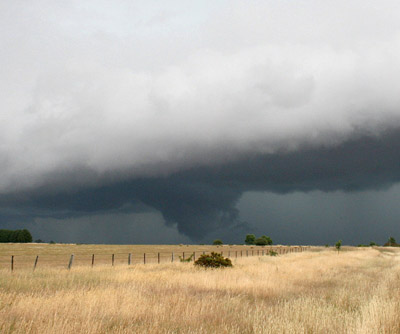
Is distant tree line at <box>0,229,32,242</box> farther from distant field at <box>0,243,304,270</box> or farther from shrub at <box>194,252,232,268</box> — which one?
shrub at <box>194,252,232,268</box>

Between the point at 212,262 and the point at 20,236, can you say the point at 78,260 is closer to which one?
the point at 212,262

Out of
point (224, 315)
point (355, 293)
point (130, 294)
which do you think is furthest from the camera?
point (355, 293)

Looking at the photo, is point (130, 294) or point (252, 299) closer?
point (130, 294)

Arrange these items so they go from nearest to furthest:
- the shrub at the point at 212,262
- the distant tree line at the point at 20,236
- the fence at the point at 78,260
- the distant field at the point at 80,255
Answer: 1. the shrub at the point at 212,262
2. the fence at the point at 78,260
3. the distant field at the point at 80,255
4. the distant tree line at the point at 20,236

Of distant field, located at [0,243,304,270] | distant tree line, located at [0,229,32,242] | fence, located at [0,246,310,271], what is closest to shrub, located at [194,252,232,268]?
fence, located at [0,246,310,271]

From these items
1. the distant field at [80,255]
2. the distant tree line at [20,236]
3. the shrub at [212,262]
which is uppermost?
the shrub at [212,262]

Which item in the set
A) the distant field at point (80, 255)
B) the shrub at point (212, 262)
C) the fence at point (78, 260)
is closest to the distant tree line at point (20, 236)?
the distant field at point (80, 255)

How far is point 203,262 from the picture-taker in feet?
94.8

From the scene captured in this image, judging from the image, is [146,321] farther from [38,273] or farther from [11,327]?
[38,273]

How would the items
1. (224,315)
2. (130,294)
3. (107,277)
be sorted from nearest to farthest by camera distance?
1. (224,315)
2. (130,294)
3. (107,277)

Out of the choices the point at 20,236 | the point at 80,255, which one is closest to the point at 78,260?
the point at 80,255

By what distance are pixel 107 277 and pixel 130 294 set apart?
6938mm

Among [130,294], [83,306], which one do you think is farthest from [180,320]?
[130,294]

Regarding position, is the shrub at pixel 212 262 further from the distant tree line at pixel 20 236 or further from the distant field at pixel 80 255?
the distant tree line at pixel 20 236
